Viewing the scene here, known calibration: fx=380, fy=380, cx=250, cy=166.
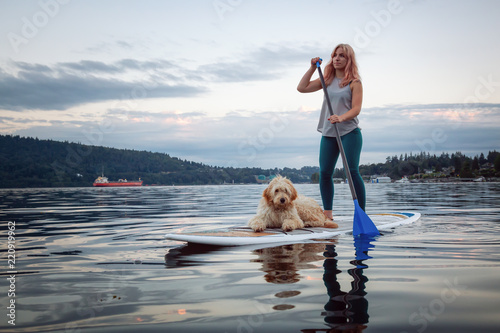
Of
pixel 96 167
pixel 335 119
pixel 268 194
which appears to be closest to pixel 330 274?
pixel 268 194

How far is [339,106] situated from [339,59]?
30.9 inches

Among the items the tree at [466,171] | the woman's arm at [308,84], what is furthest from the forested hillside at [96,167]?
the woman's arm at [308,84]

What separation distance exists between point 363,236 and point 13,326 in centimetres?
473

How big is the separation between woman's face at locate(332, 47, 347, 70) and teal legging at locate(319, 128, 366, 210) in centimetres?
113

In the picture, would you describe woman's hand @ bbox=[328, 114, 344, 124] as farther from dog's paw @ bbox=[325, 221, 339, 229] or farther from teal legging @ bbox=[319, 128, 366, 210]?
dog's paw @ bbox=[325, 221, 339, 229]

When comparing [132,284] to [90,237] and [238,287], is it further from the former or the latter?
[90,237]

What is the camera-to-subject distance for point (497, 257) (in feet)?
12.4

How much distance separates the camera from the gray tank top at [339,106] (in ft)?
21.0

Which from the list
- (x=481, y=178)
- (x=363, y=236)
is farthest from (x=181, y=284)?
(x=481, y=178)

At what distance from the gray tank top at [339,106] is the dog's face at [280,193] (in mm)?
1300

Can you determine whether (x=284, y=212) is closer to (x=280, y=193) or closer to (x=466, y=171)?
(x=280, y=193)

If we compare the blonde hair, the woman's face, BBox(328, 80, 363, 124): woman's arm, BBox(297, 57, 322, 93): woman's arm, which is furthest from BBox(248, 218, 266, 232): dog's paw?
the woman's face

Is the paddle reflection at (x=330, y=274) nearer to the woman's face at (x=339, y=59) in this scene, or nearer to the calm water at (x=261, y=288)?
the calm water at (x=261, y=288)

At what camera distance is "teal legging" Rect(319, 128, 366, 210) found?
639 cm
